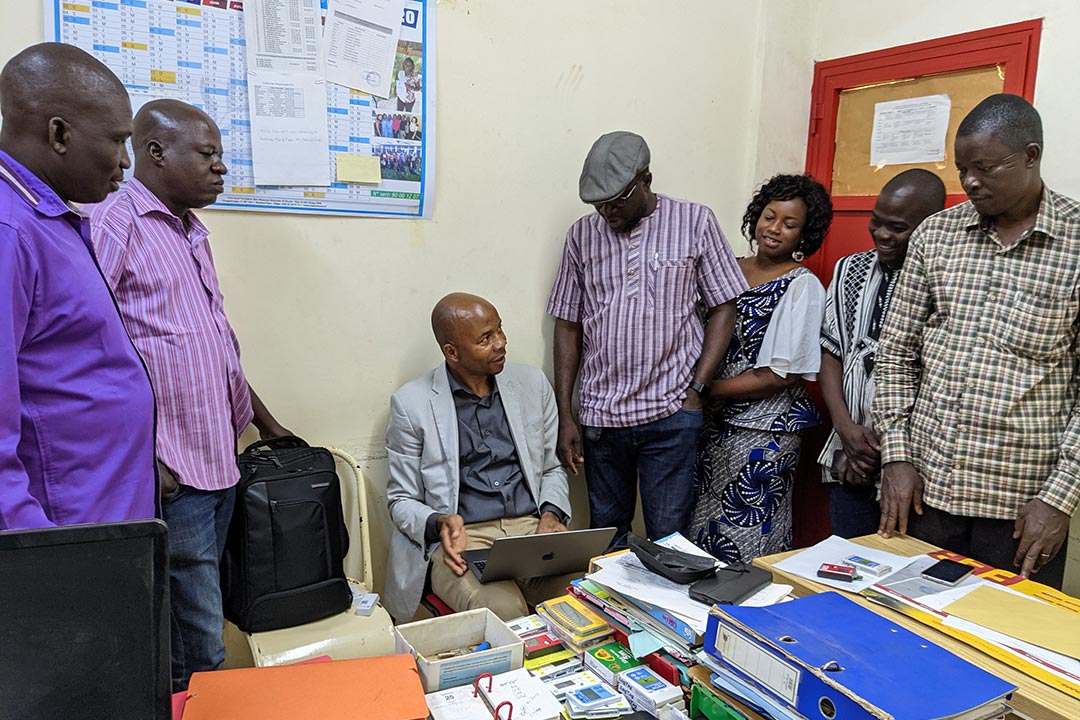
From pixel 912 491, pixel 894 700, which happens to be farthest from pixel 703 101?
pixel 894 700

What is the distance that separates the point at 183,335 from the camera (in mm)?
1665

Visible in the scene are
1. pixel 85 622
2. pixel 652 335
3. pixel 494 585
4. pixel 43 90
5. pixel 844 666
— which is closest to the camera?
pixel 85 622

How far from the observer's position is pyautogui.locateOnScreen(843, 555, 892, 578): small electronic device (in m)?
1.54

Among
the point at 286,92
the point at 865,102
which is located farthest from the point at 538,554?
the point at 865,102

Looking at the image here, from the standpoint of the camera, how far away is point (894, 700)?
1002mm

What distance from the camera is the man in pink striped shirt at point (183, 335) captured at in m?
1.61

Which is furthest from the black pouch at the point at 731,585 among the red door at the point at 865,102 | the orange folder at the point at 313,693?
the red door at the point at 865,102

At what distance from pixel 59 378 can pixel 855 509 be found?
2.00 metres

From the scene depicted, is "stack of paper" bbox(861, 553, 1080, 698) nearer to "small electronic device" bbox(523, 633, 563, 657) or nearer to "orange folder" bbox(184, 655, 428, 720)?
"small electronic device" bbox(523, 633, 563, 657)

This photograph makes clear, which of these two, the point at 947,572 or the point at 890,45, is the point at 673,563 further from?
the point at 890,45

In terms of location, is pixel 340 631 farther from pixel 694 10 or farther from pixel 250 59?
pixel 694 10

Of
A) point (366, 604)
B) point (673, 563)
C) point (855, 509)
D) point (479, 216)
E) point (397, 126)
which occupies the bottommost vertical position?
point (366, 604)

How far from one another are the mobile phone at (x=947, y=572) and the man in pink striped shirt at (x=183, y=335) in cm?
156

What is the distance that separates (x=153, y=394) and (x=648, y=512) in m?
1.68
